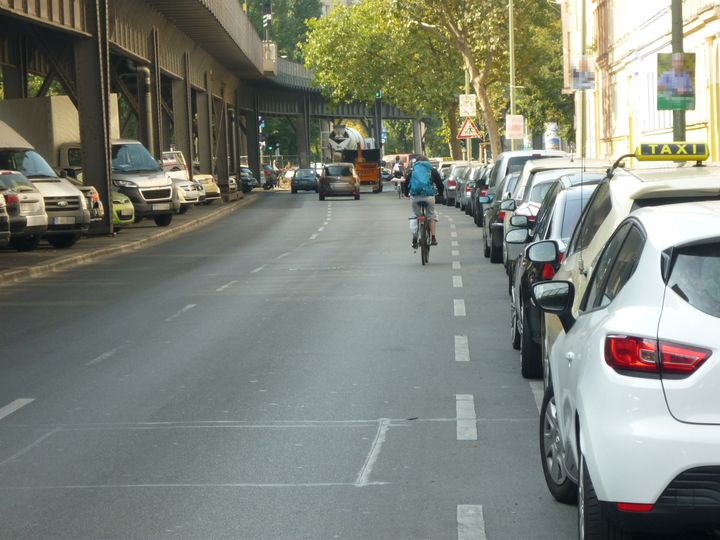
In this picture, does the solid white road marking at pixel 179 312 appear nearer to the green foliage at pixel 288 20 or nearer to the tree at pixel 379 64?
the tree at pixel 379 64

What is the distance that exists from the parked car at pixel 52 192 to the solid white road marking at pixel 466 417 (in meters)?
19.9

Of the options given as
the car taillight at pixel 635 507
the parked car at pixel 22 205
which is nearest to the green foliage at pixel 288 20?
the parked car at pixel 22 205

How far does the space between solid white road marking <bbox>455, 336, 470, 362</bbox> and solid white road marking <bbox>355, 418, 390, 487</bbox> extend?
9.57 ft

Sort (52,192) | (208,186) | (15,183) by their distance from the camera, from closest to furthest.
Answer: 1. (15,183)
2. (52,192)
3. (208,186)

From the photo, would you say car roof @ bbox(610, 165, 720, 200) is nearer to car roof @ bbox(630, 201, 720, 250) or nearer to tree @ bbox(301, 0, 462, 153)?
car roof @ bbox(630, 201, 720, 250)

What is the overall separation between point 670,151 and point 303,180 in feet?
232

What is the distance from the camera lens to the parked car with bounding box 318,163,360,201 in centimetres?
6222

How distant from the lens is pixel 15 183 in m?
27.7

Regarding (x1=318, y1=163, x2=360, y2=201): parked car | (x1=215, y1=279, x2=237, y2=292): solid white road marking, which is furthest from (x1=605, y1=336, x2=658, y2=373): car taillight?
(x1=318, y1=163, x2=360, y2=201): parked car

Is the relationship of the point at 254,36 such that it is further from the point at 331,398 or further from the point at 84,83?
the point at 331,398

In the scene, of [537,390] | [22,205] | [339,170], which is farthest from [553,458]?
[339,170]

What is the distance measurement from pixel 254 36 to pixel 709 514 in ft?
210

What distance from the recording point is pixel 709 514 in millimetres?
4555

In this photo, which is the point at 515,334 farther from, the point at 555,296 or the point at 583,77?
the point at 583,77
